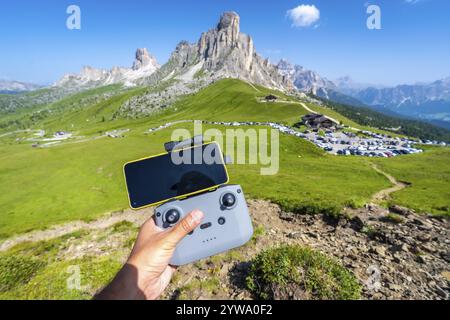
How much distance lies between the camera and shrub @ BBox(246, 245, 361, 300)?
29.8 feet

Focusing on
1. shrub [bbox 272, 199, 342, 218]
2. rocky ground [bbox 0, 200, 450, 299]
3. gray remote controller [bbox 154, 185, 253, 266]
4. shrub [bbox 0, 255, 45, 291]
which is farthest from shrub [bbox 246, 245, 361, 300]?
shrub [bbox 0, 255, 45, 291]

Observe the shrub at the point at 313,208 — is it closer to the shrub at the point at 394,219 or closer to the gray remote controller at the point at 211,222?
the shrub at the point at 394,219

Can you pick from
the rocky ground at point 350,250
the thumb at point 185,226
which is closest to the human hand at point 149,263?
the thumb at point 185,226

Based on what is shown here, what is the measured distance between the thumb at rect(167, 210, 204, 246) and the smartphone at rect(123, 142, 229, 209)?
109 centimetres

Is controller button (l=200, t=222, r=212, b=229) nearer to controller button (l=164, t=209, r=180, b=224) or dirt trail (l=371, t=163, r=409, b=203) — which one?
controller button (l=164, t=209, r=180, b=224)

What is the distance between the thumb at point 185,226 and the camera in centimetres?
581

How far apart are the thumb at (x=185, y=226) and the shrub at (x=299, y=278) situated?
5491 mm

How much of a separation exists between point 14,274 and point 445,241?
24650 mm

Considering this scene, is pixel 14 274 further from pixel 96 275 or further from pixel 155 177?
pixel 155 177

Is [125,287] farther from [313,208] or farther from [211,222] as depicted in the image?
[313,208]

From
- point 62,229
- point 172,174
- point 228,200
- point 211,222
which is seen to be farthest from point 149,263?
point 62,229

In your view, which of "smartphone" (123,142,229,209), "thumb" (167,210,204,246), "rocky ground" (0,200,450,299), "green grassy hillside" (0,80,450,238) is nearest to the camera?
"thumb" (167,210,204,246)
